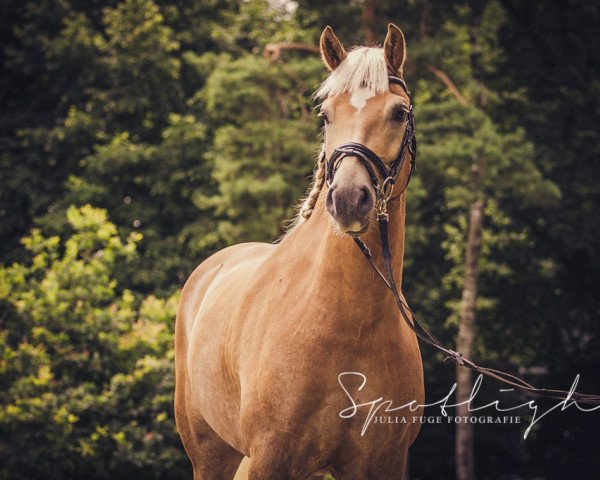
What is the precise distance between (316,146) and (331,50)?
10985 millimetres

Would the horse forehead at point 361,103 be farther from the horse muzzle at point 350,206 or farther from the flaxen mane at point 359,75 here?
the horse muzzle at point 350,206

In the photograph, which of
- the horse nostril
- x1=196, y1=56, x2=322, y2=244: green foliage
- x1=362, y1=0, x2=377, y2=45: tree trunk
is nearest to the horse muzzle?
the horse nostril

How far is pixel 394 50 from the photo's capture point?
3369 millimetres

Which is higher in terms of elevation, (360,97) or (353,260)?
(360,97)

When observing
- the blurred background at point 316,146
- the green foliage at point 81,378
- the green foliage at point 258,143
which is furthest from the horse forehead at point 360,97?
the green foliage at point 258,143

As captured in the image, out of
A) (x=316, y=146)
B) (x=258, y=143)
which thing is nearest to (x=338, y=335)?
(x=316, y=146)

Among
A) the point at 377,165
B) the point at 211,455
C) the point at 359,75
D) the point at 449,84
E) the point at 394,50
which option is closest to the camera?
the point at 377,165

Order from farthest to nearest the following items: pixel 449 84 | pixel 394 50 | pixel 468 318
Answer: pixel 449 84, pixel 468 318, pixel 394 50

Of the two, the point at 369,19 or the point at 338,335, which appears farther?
the point at 369,19

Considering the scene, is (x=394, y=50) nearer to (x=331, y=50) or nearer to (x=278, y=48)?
(x=331, y=50)

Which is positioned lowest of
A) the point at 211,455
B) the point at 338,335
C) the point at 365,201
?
the point at 211,455

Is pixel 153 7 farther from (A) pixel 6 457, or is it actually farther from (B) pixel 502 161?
(A) pixel 6 457

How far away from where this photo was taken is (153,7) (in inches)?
696

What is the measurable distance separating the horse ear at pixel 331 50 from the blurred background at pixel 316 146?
10913mm
